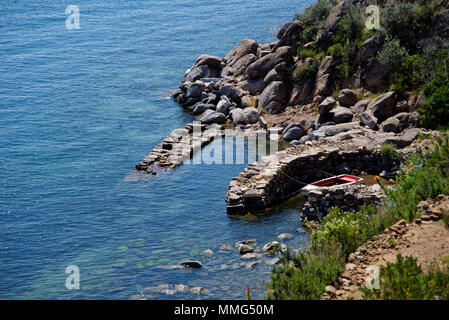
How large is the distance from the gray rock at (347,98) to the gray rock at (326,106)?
80 cm

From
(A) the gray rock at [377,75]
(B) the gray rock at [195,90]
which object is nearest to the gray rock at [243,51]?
(B) the gray rock at [195,90]

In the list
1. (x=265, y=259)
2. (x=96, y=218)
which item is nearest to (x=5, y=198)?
(x=96, y=218)

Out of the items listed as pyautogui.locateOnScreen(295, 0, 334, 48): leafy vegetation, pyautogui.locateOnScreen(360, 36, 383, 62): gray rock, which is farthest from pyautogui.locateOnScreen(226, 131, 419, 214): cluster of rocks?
pyautogui.locateOnScreen(295, 0, 334, 48): leafy vegetation

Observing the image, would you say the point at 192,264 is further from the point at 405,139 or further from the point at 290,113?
the point at 290,113

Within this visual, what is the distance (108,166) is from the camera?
40.5 m

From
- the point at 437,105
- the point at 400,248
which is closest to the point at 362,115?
the point at 437,105

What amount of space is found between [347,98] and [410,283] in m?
27.1

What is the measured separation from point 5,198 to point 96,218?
26.9 feet

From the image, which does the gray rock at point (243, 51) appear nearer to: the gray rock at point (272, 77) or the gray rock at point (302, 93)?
the gray rock at point (272, 77)

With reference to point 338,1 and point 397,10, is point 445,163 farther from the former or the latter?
point 338,1

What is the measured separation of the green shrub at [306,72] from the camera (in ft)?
146

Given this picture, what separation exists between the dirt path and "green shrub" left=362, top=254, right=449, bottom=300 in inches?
27.2
